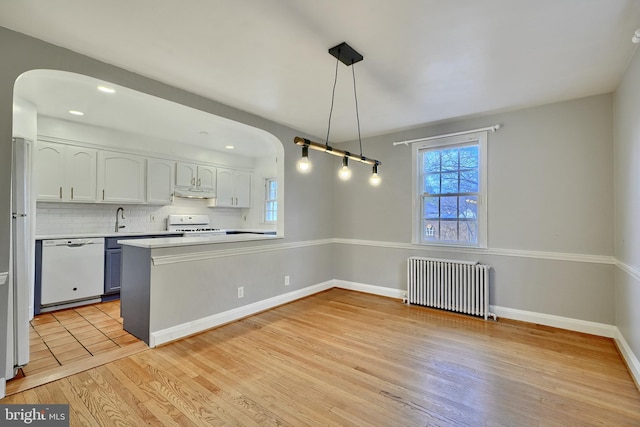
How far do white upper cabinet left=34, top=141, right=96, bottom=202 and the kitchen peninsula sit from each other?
1924 millimetres

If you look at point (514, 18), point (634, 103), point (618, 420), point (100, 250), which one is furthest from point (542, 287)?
point (100, 250)

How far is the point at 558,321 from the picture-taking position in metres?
3.37

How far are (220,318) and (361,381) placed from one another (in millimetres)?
1892

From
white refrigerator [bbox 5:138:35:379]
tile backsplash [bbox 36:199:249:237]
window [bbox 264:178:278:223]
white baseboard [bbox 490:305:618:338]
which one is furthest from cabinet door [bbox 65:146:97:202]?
white baseboard [bbox 490:305:618:338]

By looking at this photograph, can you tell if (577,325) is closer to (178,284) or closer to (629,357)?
(629,357)

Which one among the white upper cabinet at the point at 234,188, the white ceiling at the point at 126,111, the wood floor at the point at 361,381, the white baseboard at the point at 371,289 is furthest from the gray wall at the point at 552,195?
the white upper cabinet at the point at 234,188

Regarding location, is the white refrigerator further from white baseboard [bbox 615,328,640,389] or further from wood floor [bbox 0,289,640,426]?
white baseboard [bbox 615,328,640,389]

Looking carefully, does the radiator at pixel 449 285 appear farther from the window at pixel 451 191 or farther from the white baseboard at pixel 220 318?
the white baseboard at pixel 220 318

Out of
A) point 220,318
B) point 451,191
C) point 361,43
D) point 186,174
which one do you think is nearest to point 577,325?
point 451,191

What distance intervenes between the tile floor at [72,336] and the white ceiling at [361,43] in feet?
8.73

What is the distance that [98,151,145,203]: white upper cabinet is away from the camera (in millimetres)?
4594

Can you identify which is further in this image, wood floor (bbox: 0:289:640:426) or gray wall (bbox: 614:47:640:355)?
gray wall (bbox: 614:47:640:355)

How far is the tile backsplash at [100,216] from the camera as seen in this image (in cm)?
434

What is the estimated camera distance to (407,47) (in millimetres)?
2289
